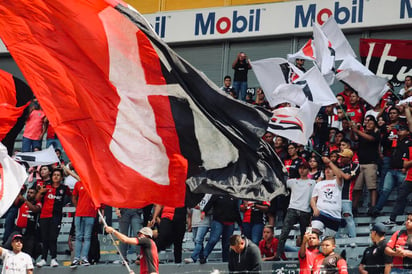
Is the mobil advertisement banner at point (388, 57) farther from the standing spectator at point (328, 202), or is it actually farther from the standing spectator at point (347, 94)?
the standing spectator at point (328, 202)

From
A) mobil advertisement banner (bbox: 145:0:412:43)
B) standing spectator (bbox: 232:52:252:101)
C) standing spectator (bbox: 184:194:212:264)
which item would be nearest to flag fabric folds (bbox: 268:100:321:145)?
standing spectator (bbox: 184:194:212:264)

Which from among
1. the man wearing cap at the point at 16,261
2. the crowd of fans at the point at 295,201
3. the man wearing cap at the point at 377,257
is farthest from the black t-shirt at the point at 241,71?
the man wearing cap at the point at 377,257

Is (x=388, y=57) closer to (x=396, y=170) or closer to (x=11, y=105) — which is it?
(x=396, y=170)

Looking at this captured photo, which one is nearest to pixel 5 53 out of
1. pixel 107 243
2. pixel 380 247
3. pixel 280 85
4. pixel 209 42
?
pixel 209 42

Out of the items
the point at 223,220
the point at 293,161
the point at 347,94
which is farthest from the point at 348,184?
the point at 347,94

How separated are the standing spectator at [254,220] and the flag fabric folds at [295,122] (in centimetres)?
140

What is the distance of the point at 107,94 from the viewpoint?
37.2 ft

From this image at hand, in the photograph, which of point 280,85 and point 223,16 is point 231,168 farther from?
point 223,16

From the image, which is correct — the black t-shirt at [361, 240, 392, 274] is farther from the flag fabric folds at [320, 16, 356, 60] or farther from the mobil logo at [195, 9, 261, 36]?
the mobil logo at [195, 9, 261, 36]

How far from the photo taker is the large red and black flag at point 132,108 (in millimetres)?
11219

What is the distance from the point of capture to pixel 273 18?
25875mm

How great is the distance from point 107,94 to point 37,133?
12367 millimetres

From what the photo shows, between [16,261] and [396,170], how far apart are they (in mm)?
7172

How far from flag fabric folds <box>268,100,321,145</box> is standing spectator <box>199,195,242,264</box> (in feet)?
5.13
